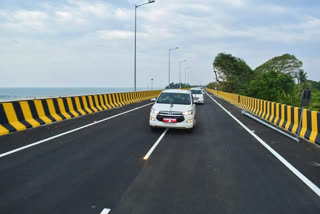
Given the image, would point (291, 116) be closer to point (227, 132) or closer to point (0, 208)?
point (227, 132)

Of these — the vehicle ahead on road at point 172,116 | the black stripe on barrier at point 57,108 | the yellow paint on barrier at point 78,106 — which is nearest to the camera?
the vehicle ahead on road at point 172,116

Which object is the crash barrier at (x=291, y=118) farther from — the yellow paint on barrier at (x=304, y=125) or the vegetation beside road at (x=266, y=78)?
the vegetation beside road at (x=266, y=78)

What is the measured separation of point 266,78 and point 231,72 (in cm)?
3594

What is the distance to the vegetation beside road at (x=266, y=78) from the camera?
60.9 m

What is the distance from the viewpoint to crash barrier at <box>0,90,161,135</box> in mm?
10383

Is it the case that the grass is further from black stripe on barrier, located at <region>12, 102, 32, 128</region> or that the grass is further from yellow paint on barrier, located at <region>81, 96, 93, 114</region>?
black stripe on barrier, located at <region>12, 102, 32, 128</region>

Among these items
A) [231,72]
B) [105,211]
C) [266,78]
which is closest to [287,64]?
[231,72]

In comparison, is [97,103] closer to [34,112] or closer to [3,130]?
[34,112]

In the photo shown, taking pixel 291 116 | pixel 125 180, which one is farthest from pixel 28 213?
pixel 291 116

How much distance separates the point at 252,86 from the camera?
6431 cm

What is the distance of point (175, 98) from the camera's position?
1206cm

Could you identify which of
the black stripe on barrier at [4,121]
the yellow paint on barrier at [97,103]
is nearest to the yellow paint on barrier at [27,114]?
the black stripe on barrier at [4,121]

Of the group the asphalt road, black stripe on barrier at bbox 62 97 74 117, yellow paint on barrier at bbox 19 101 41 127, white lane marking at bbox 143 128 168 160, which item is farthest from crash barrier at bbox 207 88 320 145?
black stripe on barrier at bbox 62 97 74 117

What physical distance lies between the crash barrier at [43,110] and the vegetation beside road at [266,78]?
163ft
